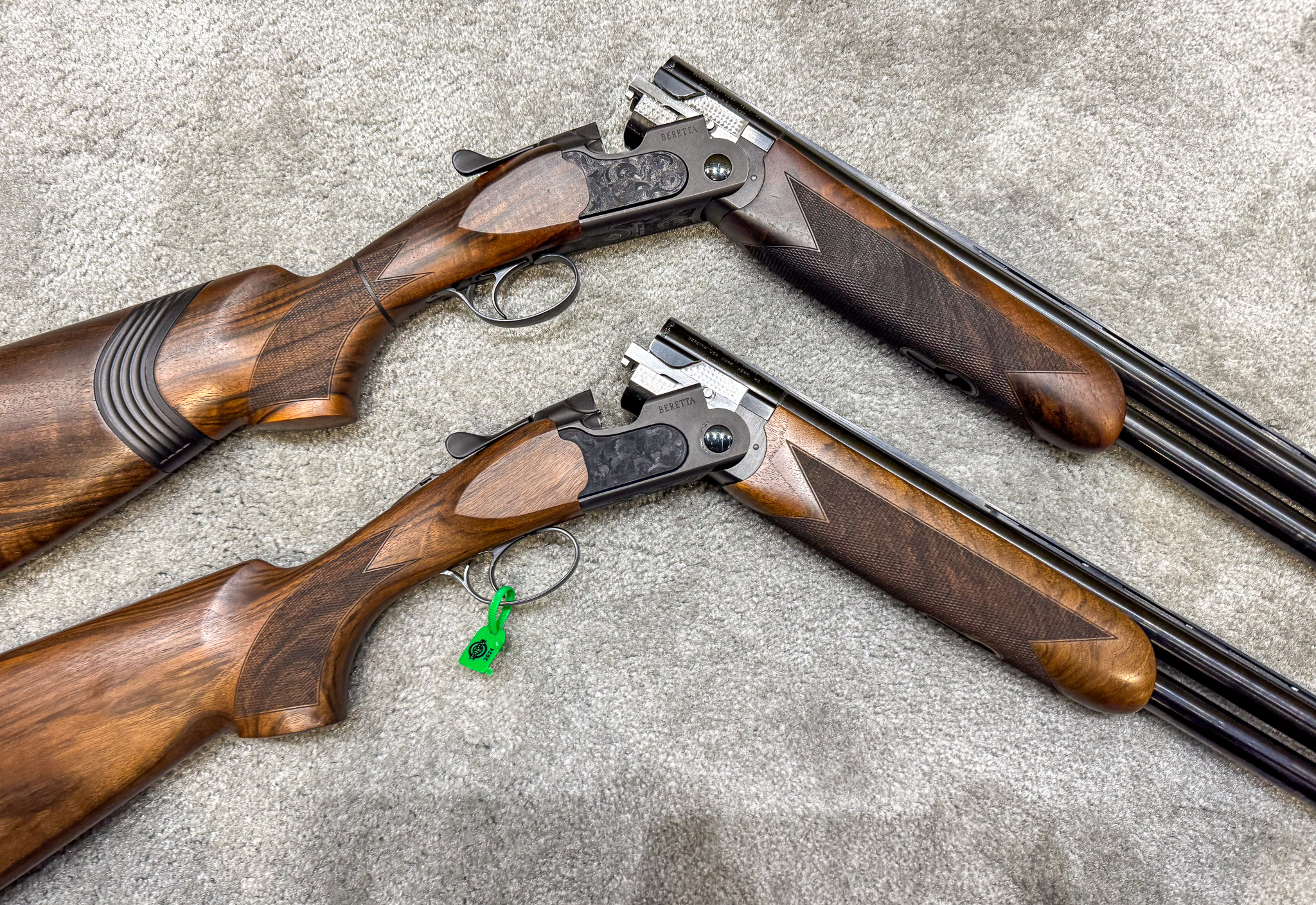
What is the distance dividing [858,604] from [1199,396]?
1.07 m

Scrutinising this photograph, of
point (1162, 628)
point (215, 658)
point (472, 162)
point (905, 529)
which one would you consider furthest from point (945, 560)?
point (215, 658)

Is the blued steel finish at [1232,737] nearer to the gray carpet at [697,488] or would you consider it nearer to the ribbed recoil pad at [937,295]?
the gray carpet at [697,488]

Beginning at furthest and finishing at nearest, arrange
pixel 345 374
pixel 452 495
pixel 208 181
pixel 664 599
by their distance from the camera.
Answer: pixel 208 181
pixel 664 599
pixel 345 374
pixel 452 495

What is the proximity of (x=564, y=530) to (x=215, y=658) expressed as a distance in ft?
2.70

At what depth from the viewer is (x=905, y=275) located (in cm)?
192

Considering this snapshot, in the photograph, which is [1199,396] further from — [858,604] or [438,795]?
[438,795]

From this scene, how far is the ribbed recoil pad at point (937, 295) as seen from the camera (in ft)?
6.27

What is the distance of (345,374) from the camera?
1862mm

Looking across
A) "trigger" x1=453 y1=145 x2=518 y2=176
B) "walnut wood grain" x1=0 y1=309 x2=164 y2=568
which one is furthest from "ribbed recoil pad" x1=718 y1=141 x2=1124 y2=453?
"walnut wood grain" x1=0 y1=309 x2=164 y2=568

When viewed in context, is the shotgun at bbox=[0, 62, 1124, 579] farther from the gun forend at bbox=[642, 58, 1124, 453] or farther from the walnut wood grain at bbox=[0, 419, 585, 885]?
the walnut wood grain at bbox=[0, 419, 585, 885]

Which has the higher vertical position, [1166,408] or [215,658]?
[1166,408]

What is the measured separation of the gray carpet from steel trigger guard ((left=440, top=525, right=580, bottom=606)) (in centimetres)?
9

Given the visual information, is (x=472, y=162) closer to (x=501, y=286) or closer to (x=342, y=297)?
(x=501, y=286)

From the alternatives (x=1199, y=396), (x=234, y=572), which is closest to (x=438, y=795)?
(x=234, y=572)
